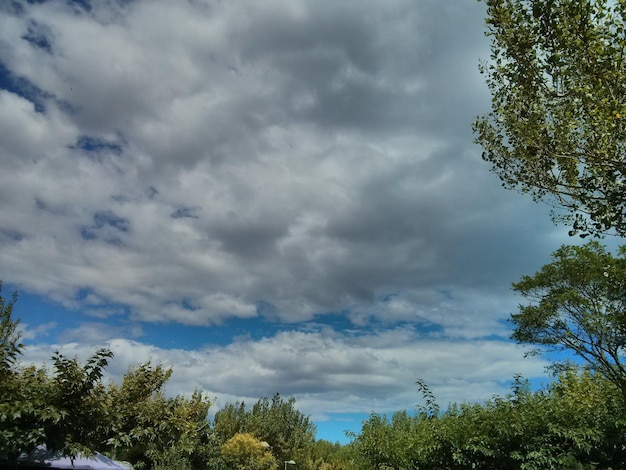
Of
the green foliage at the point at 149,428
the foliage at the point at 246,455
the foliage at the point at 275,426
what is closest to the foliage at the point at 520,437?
the green foliage at the point at 149,428

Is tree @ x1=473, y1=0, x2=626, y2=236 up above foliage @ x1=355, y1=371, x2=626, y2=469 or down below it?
above

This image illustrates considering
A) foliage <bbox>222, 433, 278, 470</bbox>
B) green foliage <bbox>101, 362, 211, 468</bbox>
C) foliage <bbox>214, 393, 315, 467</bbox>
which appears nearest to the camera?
green foliage <bbox>101, 362, 211, 468</bbox>

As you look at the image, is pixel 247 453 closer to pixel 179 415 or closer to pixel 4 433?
pixel 179 415

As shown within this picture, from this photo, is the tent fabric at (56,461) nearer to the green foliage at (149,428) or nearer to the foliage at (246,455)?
the green foliage at (149,428)

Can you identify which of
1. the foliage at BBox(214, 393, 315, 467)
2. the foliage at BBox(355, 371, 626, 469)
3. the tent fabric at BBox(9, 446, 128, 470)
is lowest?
the tent fabric at BBox(9, 446, 128, 470)

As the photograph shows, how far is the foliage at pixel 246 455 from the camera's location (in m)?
26.6

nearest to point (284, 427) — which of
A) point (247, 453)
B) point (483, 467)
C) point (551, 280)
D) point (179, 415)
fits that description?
point (247, 453)

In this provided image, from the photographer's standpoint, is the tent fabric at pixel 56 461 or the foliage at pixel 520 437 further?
the tent fabric at pixel 56 461

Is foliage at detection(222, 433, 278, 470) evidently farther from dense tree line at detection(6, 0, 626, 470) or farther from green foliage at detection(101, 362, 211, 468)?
dense tree line at detection(6, 0, 626, 470)

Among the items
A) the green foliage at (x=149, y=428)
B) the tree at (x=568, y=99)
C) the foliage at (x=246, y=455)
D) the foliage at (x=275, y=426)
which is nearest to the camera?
the tree at (x=568, y=99)

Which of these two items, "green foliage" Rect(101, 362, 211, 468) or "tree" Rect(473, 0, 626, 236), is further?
"green foliage" Rect(101, 362, 211, 468)

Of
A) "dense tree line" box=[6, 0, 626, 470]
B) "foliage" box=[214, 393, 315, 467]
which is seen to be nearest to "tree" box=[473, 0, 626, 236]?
"dense tree line" box=[6, 0, 626, 470]

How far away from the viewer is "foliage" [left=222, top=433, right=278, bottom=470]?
87.4ft

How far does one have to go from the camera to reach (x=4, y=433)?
10312 millimetres
